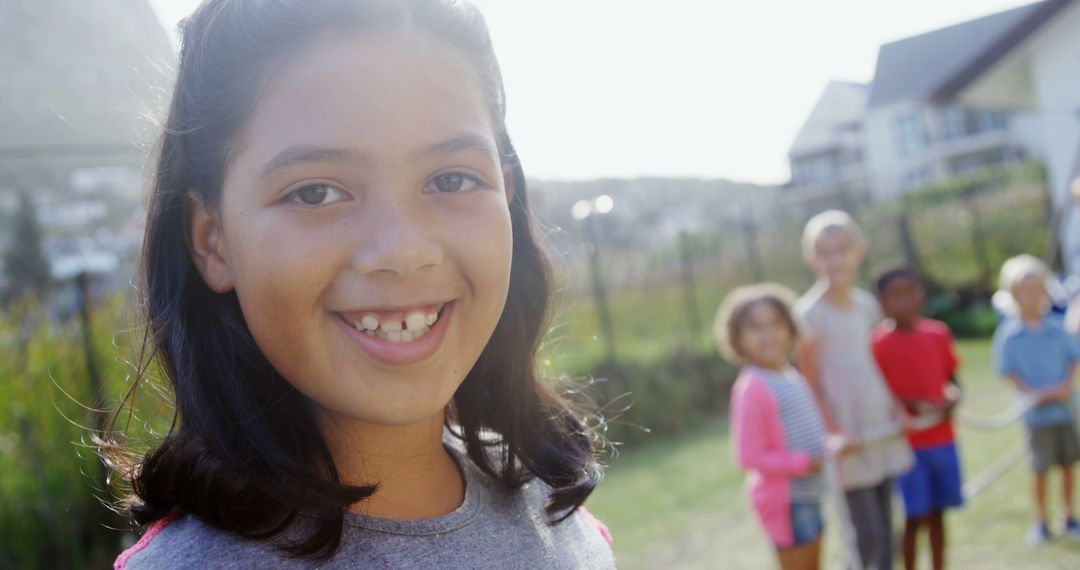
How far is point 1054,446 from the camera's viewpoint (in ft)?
16.6

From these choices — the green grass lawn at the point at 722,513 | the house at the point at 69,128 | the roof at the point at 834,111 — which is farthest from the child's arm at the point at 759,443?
the roof at the point at 834,111

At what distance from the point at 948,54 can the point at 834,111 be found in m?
2.49

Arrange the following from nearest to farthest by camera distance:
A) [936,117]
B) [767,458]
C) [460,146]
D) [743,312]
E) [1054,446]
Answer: [460,146] < [767,458] < [743,312] < [1054,446] < [936,117]

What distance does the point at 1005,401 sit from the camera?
891 centimetres

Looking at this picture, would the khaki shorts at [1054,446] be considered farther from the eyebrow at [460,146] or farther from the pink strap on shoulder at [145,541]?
the pink strap on shoulder at [145,541]

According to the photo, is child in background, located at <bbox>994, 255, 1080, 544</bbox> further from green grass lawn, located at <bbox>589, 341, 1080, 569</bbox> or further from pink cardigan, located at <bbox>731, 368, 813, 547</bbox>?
pink cardigan, located at <bbox>731, 368, 813, 547</bbox>

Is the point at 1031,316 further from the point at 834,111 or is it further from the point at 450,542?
the point at 834,111

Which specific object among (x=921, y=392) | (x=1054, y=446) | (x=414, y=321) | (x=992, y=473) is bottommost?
(x=992, y=473)

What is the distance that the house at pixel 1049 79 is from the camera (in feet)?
28.7

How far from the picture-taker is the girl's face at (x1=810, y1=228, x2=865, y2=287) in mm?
4391

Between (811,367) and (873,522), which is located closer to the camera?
(873,522)

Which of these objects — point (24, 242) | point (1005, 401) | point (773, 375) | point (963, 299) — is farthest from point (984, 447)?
point (963, 299)

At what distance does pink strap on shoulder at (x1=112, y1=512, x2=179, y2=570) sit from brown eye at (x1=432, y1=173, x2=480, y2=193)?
482 mm

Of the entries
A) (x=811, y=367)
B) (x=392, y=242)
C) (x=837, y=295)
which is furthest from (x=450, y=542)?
(x=837, y=295)
